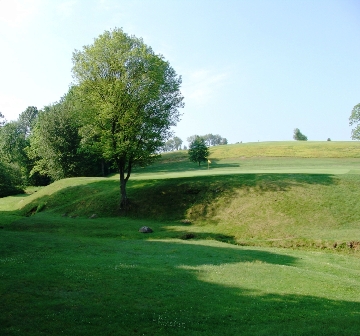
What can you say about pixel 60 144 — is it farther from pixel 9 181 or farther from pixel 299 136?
pixel 299 136

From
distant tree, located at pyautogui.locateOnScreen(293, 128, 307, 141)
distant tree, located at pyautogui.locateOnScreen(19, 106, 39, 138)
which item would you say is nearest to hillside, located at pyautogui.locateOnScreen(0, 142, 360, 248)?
distant tree, located at pyautogui.locateOnScreen(19, 106, 39, 138)

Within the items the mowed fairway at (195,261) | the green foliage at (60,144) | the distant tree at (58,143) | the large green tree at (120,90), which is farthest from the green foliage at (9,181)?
the large green tree at (120,90)

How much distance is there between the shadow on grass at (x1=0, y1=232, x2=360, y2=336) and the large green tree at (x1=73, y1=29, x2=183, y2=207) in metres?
22.6

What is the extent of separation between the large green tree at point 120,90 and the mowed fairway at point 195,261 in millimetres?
8590

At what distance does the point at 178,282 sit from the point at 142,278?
175cm

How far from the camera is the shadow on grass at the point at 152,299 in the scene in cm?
1072

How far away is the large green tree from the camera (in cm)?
4094

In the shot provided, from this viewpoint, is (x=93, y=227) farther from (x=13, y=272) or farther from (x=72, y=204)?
(x=13, y=272)

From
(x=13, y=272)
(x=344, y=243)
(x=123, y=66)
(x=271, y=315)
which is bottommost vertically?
(x=344, y=243)

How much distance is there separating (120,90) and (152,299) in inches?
1251

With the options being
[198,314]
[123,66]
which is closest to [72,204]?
[123,66]

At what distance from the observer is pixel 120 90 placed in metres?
40.5

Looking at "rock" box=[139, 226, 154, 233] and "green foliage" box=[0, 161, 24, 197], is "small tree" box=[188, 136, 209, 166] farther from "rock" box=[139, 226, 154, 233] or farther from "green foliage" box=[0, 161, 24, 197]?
"rock" box=[139, 226, 154, 233]

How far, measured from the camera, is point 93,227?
115 ft
